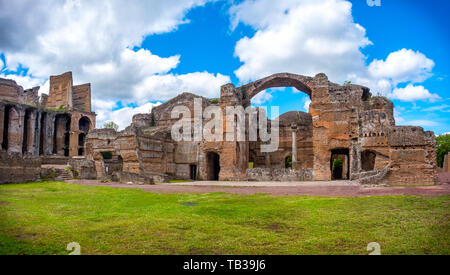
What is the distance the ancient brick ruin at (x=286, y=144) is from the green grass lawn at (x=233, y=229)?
10074 mm

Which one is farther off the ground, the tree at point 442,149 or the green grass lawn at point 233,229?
the tree at point 442,149

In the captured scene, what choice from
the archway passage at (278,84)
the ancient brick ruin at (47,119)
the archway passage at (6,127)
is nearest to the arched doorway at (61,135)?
the ancient brick ruin at (47,119)

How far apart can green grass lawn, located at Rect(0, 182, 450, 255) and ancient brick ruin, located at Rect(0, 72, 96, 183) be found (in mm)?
30195

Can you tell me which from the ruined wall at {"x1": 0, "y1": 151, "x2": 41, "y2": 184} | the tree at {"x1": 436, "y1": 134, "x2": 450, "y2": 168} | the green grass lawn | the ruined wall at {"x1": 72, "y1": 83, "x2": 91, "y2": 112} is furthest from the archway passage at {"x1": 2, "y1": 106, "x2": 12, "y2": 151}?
the tree at {"x1": 436, "y1": 134, "x2": 450, "y2": 168}

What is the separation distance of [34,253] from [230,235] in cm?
318

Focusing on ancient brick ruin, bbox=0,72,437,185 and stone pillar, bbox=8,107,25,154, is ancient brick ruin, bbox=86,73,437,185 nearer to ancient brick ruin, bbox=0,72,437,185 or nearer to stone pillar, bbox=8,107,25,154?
ancient brick ruin, bbox=0,72,437,185

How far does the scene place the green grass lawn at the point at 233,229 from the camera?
482cm

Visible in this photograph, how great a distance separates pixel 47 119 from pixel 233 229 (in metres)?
51.6

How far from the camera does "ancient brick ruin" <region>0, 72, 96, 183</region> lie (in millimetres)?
43438

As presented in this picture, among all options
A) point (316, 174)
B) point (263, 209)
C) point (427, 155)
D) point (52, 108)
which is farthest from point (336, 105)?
point (52, 108)

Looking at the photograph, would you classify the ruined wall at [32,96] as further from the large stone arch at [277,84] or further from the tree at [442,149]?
the tree at [442,149]

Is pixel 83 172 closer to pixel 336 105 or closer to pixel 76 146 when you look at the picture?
pixel 336 105

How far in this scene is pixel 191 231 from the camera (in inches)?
237
